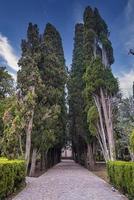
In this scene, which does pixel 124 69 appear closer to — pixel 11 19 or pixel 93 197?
pixel 11 19

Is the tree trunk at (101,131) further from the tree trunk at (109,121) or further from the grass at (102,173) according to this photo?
the grass at (102,173)

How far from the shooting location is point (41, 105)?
24.3 metres

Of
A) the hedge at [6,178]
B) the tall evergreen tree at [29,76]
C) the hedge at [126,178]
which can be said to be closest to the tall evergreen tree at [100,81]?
the tall evergreen tree at [29,76]

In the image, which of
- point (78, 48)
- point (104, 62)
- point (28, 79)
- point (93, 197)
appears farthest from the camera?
point (78, 48)

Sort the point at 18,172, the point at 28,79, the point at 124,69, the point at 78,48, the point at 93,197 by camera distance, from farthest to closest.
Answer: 1. the point at 78,48
2. the point at 28,79
3. the point at 124,69
4. the point at 18,172
5. the point at 93,197

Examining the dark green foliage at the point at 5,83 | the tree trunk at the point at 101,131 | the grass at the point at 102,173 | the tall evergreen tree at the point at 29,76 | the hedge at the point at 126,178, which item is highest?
the dark green foliage at the point at 5,83

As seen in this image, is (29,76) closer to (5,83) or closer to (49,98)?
(49,98)

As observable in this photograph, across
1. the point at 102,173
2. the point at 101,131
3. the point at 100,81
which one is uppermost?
the point at 100,81

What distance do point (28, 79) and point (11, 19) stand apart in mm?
8159

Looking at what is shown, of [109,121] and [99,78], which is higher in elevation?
[99,78]

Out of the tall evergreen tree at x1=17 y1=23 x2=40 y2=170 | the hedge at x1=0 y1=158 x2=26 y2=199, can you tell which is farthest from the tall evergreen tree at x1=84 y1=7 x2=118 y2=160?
the hedge at x1=0 y1=158 x2=26 y2=199

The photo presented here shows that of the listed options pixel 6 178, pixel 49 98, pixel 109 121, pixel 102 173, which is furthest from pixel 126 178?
pixel 102 173

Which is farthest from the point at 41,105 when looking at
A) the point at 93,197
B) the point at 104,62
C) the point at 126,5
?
the point at 93,197

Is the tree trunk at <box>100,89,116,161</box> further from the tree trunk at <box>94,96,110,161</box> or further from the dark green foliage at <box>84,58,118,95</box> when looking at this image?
the dark green foliage at <box>84,58,118,95</box>
